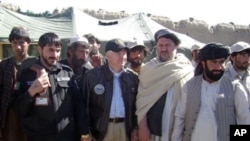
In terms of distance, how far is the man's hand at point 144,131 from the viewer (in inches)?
134

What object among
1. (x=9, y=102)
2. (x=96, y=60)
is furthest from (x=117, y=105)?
(x=96, y=60)

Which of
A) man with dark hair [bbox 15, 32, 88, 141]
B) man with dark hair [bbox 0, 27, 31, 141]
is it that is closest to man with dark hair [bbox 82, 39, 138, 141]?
man with dark hair [bbox 15, 32, 88, 141]

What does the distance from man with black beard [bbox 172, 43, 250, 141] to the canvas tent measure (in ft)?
20.0

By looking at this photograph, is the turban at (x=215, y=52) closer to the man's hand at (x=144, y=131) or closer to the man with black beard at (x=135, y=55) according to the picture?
the man's hand at (x=144, y=131)

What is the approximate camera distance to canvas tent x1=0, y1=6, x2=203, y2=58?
935 cm

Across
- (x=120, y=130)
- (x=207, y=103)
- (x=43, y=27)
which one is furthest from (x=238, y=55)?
(x=43, y=27)

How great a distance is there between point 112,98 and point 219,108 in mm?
1042

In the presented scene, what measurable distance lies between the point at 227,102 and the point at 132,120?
3.33ft

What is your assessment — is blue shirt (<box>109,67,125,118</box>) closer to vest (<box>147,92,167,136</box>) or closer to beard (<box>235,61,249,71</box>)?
vest (<box>147,92,167,136</box>)

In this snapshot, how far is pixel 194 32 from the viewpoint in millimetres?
17562

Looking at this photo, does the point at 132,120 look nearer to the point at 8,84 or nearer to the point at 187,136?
the point at 187,136

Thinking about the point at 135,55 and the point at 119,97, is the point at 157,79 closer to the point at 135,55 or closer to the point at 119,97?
the point at 119,97

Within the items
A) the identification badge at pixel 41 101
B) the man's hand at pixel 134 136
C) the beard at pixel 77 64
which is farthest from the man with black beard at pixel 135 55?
the identification badge at pixel 41 101

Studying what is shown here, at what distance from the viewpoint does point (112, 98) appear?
3.42m
